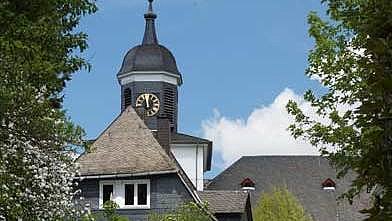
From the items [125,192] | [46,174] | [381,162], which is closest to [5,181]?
[46,174]

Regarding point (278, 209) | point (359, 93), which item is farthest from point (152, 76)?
point (359, 93)

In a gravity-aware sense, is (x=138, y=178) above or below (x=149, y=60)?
below

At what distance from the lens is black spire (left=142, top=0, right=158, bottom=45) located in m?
75.4

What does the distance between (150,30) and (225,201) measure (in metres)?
35.9

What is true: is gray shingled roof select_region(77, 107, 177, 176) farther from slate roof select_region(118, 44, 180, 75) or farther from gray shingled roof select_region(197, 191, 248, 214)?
slate roof select_region(118, 44, 180, 75)

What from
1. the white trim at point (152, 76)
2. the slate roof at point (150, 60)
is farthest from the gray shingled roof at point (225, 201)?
the slate roof at point (150, 60)

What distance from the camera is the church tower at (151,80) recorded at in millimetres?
69625

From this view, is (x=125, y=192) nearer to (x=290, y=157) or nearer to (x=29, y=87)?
(x=29, y=87)

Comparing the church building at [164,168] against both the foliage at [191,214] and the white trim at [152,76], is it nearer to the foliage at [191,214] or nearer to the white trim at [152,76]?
the white trim at [152,76]

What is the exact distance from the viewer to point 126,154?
1543 inches

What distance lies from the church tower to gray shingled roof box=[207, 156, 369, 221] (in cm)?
1228

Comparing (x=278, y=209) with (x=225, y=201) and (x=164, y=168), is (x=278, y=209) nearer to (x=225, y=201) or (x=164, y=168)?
(x=225, y=201)

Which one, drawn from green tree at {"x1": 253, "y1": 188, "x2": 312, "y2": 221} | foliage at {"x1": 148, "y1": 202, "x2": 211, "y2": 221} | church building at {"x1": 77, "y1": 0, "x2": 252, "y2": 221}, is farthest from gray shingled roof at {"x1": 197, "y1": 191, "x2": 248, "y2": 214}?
green tree at {"x1": 253, "y1": 188, "x2": 312, "y2": 221}

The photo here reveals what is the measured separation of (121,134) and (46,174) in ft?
77.0
